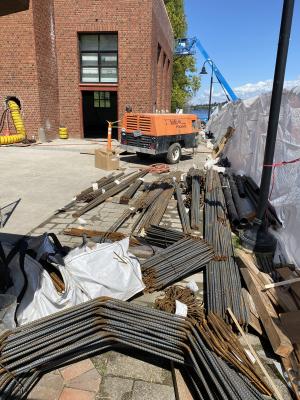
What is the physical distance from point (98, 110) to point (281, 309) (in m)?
24.8

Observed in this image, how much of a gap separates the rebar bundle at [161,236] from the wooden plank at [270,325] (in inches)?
58.5

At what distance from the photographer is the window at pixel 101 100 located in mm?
25103

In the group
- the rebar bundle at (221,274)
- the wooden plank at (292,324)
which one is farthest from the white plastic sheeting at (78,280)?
the wooden plank at (292,324)

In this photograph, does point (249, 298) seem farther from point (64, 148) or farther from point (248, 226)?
point (64, 148)

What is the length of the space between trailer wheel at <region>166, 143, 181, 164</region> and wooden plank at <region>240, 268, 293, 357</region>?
8474mm

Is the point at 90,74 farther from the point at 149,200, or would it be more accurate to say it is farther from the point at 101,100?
the point at 149,200

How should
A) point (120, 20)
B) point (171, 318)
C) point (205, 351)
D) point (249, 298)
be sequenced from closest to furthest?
point (205, 351) < point (171, 318) < point (249, 298) < point (120, 20)

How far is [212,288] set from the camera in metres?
3.82

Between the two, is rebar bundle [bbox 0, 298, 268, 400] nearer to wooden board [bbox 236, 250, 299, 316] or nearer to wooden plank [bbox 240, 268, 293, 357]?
wooden plank [bbox 240, 268, 293, 357]

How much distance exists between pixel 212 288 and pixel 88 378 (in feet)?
5.68

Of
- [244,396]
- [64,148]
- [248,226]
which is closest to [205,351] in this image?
[244,396]

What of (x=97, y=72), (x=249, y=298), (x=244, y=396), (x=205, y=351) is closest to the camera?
(x=244, y=396)

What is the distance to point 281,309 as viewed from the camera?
11.6 ft

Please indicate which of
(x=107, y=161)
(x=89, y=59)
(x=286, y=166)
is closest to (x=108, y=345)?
(x=286, y=166)
